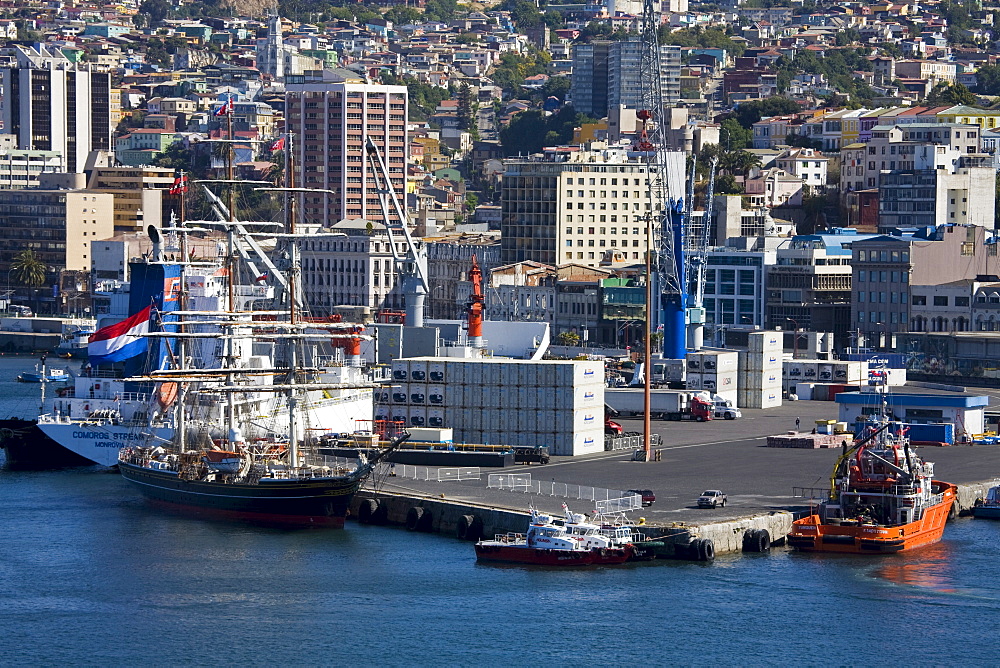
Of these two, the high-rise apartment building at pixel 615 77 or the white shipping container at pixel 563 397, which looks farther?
the high-rise apartment building at pixel 615 77

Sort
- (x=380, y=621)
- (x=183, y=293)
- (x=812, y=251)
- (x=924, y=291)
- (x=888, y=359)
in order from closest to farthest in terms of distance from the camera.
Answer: (x=380, y=621)
(x=183, y=293)
(x=888, y=359)
(x=924, y=291)
(x=812, y=251)

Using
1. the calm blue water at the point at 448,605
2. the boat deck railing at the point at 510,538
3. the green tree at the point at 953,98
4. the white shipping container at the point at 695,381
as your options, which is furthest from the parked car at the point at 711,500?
the green tree at the point at 953,98

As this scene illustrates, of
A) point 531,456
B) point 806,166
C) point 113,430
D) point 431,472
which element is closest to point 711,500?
point 431,472

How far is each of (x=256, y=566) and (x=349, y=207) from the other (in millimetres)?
116312

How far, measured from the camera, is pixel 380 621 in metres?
43.4

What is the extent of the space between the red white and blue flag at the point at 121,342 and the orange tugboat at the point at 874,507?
24.7 m

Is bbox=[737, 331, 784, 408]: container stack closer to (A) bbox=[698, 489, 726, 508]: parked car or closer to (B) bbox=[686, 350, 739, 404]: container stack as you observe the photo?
(B) bbox=[686, 350, 739, 404]: container stack

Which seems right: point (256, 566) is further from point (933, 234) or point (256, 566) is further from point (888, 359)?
point (933, 234)

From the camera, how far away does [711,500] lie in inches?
1994

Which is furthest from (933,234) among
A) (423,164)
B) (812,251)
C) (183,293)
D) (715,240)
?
(423,164)

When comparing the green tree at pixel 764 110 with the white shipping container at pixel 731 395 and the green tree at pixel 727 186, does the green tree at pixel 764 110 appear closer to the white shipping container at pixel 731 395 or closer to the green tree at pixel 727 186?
the green tree at pixel 727 186

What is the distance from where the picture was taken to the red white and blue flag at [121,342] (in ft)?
218

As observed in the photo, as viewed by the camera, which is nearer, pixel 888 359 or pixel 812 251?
pixel 888 359

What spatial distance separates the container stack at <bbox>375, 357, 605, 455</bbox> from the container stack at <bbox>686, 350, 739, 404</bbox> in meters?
15.2
